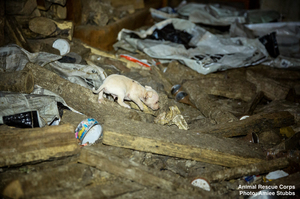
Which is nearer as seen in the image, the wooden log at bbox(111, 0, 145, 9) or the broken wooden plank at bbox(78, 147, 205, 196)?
the broken wooden plank at bbox(78, 147, 205, 196)

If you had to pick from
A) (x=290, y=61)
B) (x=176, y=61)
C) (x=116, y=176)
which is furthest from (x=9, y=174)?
(x=290, y=61)

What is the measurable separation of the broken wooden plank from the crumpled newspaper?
0.91m

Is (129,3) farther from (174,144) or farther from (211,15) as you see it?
(174,144)

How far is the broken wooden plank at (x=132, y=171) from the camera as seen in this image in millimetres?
1819

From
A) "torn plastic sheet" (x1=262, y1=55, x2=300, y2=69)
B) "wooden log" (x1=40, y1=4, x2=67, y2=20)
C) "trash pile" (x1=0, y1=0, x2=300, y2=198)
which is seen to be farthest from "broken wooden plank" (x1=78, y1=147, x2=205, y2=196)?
"torn plastic sheet" (x1=262, y1=55, x2=300, y2=69)

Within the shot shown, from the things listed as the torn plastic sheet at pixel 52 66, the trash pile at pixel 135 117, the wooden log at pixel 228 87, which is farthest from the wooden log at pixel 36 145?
the wooden log at pixel 228 87

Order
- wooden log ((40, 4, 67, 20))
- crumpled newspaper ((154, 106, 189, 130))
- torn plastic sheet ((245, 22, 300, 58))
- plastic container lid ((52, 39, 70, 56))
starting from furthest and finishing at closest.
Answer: torn plastic sheet ((245, 22, 300, 58)), wooden log ((40, 4, 67, 20)), plastic container lid ((52, 39, 70, 56)), crumpled newspaper ((154, 106, 189, 130))

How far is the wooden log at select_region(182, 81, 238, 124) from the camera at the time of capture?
287cm

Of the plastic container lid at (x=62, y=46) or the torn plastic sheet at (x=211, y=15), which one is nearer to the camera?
the plastic container lid at (x=62, y=46)

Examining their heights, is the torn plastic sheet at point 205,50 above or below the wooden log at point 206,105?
above

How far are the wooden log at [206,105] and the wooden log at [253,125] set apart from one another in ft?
0.64

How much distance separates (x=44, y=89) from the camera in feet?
9.06

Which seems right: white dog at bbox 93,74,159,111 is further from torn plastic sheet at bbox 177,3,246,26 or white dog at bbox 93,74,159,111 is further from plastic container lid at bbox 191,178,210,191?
torn plastic sheet at bbox 177,3,246,26

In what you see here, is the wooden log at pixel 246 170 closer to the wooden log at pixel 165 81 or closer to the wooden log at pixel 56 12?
the wooden log at pixel 165 81
